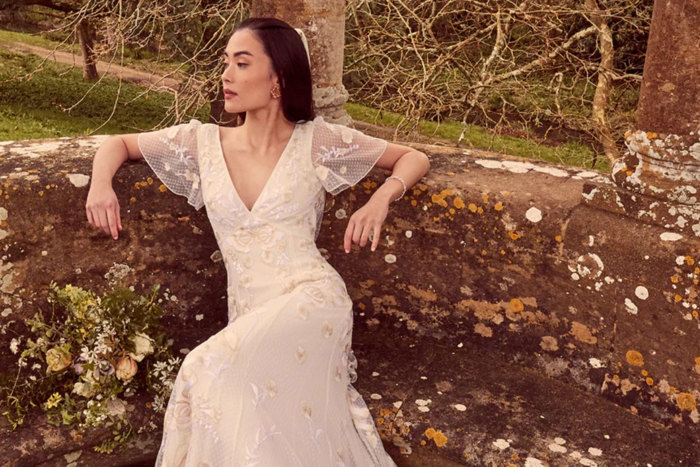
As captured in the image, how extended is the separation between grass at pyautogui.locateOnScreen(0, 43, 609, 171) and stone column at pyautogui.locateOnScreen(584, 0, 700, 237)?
9727mm

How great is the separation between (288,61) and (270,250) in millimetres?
770

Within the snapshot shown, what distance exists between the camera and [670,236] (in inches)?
96.3

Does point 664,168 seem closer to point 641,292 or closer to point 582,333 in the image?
point 641,292

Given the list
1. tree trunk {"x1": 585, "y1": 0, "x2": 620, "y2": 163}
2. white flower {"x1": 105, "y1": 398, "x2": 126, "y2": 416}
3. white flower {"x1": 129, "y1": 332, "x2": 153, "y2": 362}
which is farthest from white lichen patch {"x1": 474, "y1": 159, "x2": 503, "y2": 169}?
tree trunk {"x1": 585, "y1": 0, "x2": 620, "y2": 163}

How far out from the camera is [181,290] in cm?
318

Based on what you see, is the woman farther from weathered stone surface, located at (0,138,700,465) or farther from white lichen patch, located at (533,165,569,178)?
white lichen patch, located at (533,165,569,178)

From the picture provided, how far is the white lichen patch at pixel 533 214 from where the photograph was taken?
279 cm

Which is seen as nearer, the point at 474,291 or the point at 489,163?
the point at 474,291

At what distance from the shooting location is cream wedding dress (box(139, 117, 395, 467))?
2.32m

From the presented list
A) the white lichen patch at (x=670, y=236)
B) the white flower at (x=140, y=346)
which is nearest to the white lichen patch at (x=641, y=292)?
the white lichen patch at (x=670, y=236)

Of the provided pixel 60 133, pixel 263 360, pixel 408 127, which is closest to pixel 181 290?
pixel 263 360

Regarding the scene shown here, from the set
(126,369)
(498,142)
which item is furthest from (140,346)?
(498,142)

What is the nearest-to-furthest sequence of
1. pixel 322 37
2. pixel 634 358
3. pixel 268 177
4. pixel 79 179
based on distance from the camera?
pixel 634 358 < pixel 79 179 < pixel 268 177 < pixel 322 37

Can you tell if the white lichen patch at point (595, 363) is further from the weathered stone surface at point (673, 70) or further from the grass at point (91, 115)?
the grass at point (91, 115)
